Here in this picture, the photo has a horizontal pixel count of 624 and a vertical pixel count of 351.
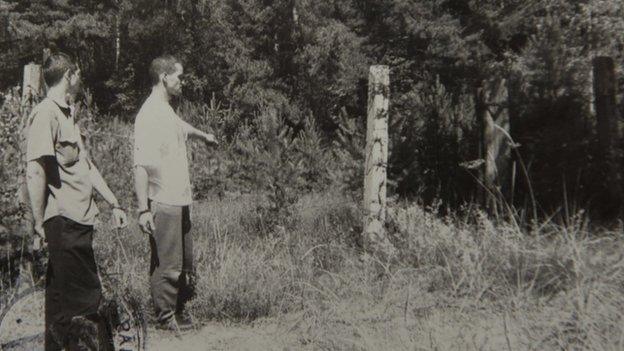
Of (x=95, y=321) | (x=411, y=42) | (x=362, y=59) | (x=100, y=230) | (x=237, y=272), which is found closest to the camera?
(x=95, y=321)

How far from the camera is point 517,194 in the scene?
8.45m

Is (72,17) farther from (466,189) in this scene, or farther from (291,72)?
(466,189)

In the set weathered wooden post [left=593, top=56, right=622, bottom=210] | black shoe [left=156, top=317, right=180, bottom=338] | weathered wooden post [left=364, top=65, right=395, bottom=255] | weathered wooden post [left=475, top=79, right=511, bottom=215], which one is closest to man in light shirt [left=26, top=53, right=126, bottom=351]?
black shoe [left=156, top=317, right=180, bottom=338]

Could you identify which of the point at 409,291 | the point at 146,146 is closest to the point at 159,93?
the point at 146,146

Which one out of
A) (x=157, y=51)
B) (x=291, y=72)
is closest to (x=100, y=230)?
(x=291, y=72)

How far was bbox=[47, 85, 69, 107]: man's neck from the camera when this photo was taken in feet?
11.5

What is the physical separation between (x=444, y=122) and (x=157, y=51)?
82.6 ft

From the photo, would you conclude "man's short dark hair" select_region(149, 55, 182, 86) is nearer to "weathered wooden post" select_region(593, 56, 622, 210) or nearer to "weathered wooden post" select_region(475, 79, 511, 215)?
"weathered wooden post" select_region(475, 79, 511, 215)

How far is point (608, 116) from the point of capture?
7.35m

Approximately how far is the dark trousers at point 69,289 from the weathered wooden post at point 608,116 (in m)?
5.75

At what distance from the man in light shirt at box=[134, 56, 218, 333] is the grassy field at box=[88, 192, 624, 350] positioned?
55cm

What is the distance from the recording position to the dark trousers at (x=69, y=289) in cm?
347

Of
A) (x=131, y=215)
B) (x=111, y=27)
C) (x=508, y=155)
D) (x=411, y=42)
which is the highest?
(x=111, y=27)

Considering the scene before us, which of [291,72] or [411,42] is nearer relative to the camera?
[411,42]
